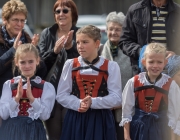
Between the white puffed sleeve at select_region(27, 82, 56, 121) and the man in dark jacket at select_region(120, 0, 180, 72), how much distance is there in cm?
98

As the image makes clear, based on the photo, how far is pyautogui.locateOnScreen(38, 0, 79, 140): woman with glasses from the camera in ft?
18.4

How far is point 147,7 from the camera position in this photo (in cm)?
562

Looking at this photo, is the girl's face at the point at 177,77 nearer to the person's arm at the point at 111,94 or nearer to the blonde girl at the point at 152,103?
the blonde girl at the point at 152,103

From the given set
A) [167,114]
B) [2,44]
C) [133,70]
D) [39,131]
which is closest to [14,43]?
[2,44]

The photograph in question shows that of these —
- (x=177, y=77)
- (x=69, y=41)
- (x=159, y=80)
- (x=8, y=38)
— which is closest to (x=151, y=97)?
(x=159, y=80)

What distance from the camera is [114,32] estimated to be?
6.11 m

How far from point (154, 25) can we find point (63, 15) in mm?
1040

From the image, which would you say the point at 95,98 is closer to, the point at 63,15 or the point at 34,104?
the point at 34,104

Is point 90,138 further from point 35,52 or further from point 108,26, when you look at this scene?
point 108,26

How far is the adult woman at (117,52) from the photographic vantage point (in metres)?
5.87

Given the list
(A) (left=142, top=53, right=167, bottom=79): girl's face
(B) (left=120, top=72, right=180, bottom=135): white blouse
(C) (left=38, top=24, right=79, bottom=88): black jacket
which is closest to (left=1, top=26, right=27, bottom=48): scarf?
(C) (left=38, top=24, right=79, bottom=88): black jacket

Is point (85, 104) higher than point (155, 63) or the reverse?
the reverse

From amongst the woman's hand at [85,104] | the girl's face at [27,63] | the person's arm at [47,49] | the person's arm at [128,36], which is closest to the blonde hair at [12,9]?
the person's arm at [47,49]

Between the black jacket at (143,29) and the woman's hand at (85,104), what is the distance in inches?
33.4
